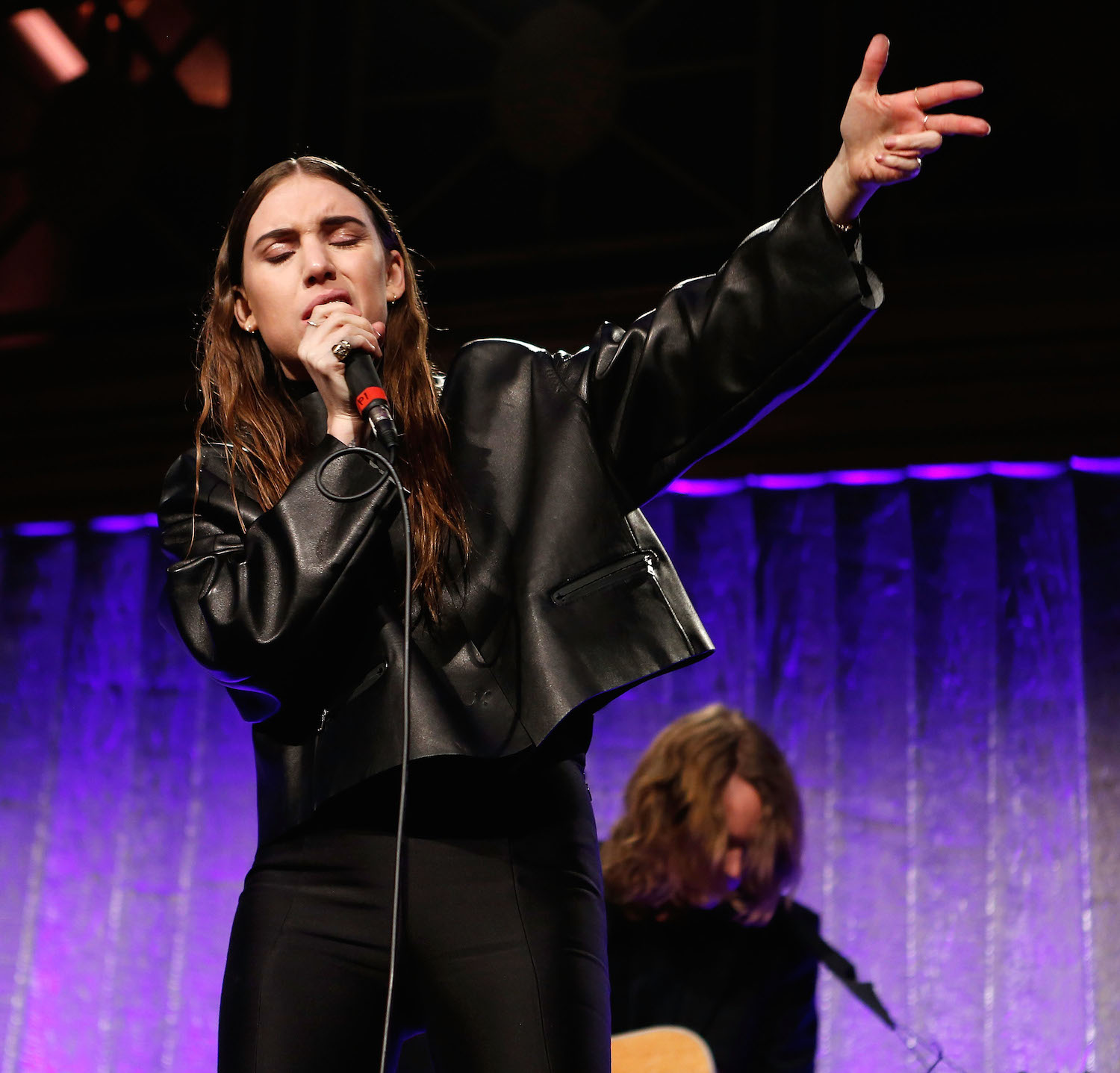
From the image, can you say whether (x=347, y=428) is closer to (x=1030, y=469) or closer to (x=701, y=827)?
(x=701, y=827)

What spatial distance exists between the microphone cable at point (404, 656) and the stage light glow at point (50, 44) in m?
3.48

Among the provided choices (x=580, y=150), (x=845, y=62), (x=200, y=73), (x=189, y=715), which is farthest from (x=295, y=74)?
(x=189, y=715)

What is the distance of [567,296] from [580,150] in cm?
41

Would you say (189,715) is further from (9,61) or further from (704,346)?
(704,346)

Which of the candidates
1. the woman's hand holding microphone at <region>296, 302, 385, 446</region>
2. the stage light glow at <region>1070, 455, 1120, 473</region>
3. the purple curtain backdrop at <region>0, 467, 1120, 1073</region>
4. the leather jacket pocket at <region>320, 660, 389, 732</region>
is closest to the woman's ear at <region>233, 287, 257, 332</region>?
the woman's hand holding microphone at <region>296, 302, 385, 446</region>

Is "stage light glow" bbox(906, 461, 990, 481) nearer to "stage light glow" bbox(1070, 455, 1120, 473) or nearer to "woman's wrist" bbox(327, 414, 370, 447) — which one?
"stage light glow" bbox(1070, 455, 1120, 473)

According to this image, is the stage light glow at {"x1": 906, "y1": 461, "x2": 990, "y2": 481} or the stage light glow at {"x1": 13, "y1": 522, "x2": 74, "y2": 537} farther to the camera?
the stage light glow at {"x1": 13, "y1": 522, "x2": 74, "y2": 537}

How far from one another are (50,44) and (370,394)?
359 centimetres

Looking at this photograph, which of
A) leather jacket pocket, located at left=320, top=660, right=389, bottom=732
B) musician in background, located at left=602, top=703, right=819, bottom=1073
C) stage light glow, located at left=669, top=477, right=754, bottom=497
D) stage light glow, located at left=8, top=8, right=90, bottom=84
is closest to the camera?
leather jacket pocket, located at left=320, top=660, right=389, bottom=732

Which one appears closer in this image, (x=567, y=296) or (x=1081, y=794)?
(x=1081, y=794)

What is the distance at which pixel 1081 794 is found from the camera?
2.98 m

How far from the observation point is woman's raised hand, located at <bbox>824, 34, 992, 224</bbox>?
1.14m

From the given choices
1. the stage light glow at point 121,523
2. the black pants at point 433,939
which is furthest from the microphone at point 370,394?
the stage light glow at point 121,523

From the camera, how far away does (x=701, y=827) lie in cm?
305
